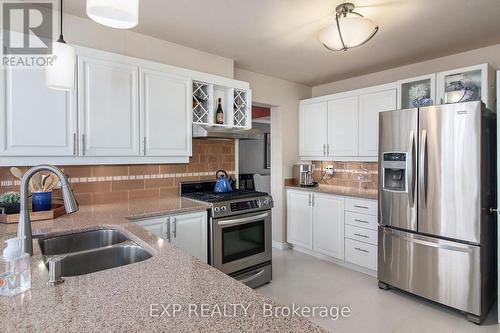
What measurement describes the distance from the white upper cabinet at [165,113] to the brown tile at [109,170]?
1.16 ft

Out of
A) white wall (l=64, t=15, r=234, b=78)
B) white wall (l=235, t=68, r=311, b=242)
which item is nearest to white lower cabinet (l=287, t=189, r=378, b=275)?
white wall (l=235, t=68, r=311, b=242)

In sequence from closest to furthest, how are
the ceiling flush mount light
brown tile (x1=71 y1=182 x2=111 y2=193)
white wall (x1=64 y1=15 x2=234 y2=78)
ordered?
1. the ceiling flush mount light
2. white wall (x1=64 y1=15 x2=234 y2=78)
3. brown tile (x1=71 y1=182 x2=111 y2=193)

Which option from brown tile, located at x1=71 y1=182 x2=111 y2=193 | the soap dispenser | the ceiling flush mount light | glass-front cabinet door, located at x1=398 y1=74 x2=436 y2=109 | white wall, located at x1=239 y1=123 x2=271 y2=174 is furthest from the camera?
white wall, located at x1=239 y1=123 x2=271 y2=174

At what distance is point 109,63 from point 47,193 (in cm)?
110

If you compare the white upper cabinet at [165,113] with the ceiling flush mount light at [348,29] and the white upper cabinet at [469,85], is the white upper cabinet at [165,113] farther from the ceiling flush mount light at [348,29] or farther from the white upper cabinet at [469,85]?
the white upper cabinet at [469,85]

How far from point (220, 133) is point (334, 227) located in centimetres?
186

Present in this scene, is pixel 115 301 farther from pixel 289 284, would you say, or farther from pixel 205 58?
pixel 205 58

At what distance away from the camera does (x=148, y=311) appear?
800 mm

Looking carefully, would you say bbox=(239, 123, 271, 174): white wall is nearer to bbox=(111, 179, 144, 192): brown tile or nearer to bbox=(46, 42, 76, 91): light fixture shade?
bbox=(111, 179, 144, 192): brown tile

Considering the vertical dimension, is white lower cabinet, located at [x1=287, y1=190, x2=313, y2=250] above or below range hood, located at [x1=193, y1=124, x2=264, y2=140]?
below

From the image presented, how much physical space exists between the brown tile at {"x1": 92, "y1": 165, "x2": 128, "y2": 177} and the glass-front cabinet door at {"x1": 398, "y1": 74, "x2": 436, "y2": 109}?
2952mm

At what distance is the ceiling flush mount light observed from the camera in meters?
2.06

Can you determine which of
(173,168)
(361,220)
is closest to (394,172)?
(361,220)

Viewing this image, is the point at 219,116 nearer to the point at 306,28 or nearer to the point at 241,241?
the point at 306,28
